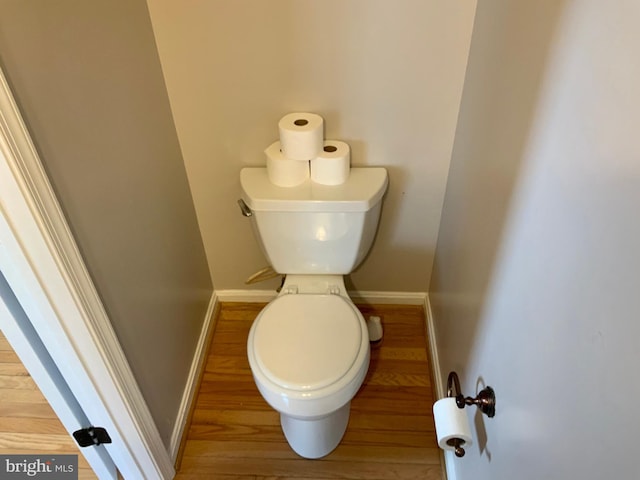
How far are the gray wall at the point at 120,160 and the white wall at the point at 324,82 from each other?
0.28 ft

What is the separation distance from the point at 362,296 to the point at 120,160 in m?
1.12

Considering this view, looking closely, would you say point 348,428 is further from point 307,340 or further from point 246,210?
point 246,210

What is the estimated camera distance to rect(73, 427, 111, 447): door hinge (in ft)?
3.99

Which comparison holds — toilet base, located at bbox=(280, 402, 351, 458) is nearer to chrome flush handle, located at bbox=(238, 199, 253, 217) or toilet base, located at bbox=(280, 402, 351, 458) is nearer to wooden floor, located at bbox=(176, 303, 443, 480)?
wooden floor, located at bbox=(176, 303, 443, 480)

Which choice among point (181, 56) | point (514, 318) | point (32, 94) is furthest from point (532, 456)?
point (181, 56)

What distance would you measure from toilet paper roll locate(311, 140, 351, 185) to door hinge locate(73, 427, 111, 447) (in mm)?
891

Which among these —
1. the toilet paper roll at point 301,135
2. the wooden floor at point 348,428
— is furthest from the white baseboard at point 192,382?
the toilet paper roll at point 301,135

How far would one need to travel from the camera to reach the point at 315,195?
1435 millimetres

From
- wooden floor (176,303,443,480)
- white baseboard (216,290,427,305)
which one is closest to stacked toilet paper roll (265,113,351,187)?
white baseboard (216,290,427,305)

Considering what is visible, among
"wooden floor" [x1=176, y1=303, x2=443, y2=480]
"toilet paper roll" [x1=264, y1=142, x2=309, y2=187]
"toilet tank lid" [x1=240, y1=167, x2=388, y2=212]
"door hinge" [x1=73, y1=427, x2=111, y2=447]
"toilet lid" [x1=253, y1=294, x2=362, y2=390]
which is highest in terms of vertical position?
"toilet paper roll" [x1=264, y1=142, x2=309, y2=187]

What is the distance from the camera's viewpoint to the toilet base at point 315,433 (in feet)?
4.70

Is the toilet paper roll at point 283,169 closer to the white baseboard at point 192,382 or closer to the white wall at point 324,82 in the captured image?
the white wall at point 324,82

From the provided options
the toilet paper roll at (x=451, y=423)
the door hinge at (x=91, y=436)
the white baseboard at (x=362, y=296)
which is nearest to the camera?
the toilet paper roll at (x=451, y=423)

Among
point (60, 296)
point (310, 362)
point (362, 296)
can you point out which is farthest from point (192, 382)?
point (60, 296)
